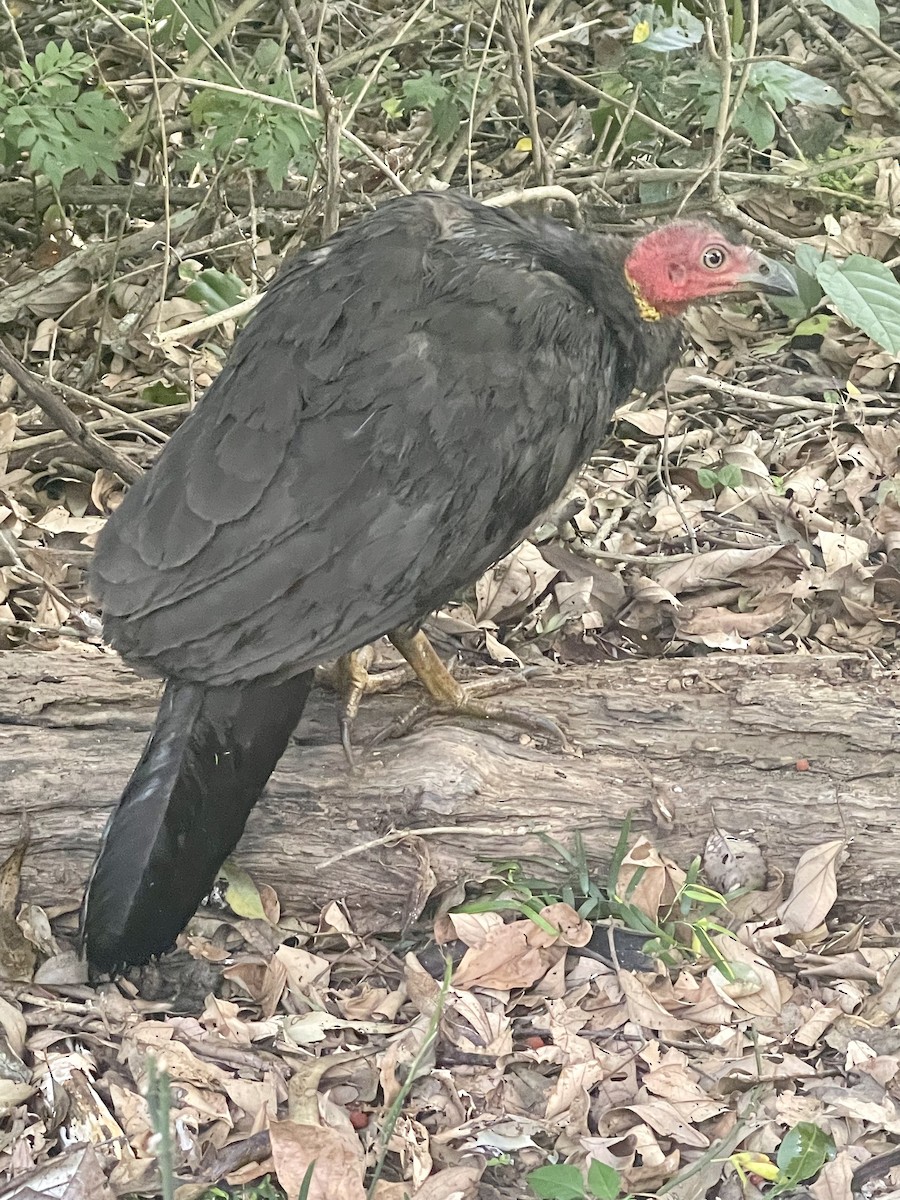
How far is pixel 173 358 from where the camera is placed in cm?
437

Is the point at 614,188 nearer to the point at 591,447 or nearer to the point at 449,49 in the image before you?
the point at 449,49

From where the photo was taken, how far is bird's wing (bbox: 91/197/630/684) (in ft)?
7.43

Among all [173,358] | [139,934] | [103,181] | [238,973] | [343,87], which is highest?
[343,87]

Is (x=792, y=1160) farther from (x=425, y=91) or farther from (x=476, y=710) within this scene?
(x=425, y=91)

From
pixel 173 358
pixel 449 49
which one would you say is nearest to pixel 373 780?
pixel 173 358

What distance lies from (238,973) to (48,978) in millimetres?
389

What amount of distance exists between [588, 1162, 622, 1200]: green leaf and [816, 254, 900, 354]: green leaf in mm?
1919

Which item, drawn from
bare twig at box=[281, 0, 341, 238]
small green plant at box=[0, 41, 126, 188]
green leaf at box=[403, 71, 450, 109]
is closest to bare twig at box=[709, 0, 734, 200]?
green leaf at box=[403, 71, 450, 109]

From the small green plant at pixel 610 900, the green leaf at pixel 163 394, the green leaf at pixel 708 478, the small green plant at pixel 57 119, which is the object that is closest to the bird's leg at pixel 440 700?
the small green plant at pixel 610 900

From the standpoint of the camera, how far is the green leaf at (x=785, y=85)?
378 cm

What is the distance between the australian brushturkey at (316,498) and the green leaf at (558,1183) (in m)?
0.88

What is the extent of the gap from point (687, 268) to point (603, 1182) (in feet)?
6.40

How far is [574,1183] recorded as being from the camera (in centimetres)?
199

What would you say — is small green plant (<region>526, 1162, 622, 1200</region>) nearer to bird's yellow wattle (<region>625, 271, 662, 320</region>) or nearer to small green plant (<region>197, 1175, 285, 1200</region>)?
small green plant (<region>197, 1175, 285, 1200</region>)
